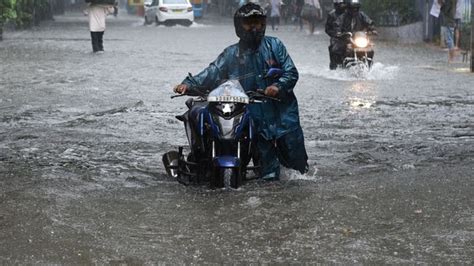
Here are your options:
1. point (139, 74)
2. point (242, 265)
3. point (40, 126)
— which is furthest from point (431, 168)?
point (139, 74)

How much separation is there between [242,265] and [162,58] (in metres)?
18.7

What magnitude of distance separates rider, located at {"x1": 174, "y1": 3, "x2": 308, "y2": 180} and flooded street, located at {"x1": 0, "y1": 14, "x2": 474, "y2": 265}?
27 centimetres

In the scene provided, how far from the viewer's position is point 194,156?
8508 mm

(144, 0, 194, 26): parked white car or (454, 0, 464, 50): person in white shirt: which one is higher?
(454, 0, 464, 50): person in white shirt

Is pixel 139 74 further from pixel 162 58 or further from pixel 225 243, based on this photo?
pixel 225 243

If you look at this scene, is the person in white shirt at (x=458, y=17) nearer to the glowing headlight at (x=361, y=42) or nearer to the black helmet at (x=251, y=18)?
the glowing headlight at (x=361, y=42)

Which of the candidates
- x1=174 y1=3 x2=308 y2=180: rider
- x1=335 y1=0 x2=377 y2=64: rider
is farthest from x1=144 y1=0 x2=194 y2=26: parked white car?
x1=174 y1=3 x2=308 y2=180: rider

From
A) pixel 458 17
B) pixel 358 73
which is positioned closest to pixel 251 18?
pixel 358 73

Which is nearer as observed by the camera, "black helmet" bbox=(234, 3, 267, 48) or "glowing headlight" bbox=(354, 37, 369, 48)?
"black helmet" bbox=(234, 3, 267, 48)

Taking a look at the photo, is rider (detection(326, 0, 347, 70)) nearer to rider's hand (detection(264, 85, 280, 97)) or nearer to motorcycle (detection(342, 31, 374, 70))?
motorcycle (detection(342, 31, 374, 70))

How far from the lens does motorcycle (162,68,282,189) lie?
8.08m

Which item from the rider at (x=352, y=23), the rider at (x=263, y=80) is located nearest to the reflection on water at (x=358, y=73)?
the rider at (x=352, y=23)

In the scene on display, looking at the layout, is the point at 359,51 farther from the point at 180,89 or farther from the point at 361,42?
the point at 180,89

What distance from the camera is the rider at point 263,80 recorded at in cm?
863
